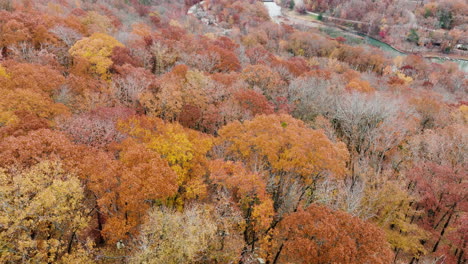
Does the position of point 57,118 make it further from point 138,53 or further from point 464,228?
point 464,228

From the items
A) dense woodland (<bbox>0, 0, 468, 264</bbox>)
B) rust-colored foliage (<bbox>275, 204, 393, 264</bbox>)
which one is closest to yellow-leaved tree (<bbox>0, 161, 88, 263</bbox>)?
dense woodland (<bbox>0, 0, 468, 264</bbox>)

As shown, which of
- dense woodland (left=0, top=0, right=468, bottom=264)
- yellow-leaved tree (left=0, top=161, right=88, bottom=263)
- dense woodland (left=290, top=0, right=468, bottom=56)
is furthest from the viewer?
dense woodland (left=290, top=0, right=468, bottom=56)

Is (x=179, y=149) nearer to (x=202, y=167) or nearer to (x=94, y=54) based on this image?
(x=202, y=167)

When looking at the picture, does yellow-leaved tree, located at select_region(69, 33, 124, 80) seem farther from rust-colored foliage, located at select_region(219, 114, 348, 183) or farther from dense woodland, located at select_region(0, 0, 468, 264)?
rust-colored foliage, located at select_region(219, 114, 348, 183)

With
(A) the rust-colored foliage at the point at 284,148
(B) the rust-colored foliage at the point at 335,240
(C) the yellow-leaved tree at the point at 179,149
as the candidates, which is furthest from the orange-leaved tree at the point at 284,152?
(B) the rust-colored foliage at the point at 335,240

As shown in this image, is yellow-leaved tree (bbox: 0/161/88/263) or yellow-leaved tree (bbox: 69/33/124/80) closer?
yellow-leaved tree (bbox: 0/161/88/263)

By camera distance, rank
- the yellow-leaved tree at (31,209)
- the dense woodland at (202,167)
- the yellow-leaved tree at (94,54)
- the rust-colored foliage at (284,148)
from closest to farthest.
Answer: the yellow-leaved tree at (31,209)
the dense woodland at (202,167)
the rust-colored foliage at (284,148)
the yellow-leaved tree at (94,54)

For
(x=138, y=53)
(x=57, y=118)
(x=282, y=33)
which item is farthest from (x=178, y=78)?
(x=282, y=33)

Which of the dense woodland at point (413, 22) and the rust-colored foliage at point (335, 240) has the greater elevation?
the dense woodland at point (413, 22)

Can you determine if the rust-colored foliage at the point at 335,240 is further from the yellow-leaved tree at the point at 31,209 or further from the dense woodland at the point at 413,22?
the dense woodland at the point at 413,22

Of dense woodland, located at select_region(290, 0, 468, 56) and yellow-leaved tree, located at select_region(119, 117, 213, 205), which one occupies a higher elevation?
dense woodland, located at select_region(290, 0, 468, 56)
